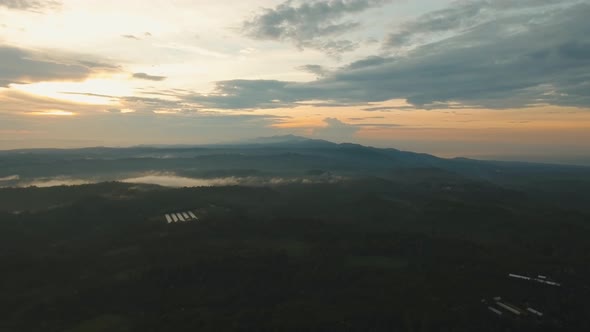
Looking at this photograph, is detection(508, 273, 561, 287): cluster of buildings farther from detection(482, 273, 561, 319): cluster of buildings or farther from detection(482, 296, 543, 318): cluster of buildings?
detection(482, 296, 543, 318): cluster of buildings

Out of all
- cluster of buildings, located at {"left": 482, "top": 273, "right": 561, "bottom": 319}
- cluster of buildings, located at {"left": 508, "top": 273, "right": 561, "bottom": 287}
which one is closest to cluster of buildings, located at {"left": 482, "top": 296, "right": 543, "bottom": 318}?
cluster of buildings, located at {"left": 482, "top": 273, "right": 561, "bottom": 319}

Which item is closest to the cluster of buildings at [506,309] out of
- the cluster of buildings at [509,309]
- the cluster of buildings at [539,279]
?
the cluster of buildings at [509,309]

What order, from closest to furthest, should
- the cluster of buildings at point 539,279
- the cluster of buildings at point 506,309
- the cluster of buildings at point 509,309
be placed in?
the cluster of buildings at point 509,309, the cluster of buildings at point 506,309, the cluster of buildings at point 539,279

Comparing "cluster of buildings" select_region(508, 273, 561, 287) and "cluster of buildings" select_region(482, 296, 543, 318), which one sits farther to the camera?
"cluster of buildings" select_region(508, 273, 561, 287)

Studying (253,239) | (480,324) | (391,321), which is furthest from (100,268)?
(480,324)

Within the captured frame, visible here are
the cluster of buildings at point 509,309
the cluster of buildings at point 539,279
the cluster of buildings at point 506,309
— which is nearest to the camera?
the cluster of buildings at point 509,309

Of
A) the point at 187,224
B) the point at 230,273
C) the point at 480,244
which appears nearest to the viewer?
the point at 230,273

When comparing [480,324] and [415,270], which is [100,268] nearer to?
[415,270]

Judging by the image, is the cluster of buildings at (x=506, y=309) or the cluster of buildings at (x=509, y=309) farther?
the cluster of buildings at (x=506, y=309)

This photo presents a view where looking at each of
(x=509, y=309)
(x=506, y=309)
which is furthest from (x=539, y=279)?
(x=506, y=309)

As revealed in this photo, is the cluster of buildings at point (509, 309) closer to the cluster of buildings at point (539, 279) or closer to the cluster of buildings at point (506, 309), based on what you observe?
the cluster of buildings at point (506, 309)

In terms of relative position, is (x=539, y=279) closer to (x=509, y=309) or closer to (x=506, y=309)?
(x=509, y=309)
